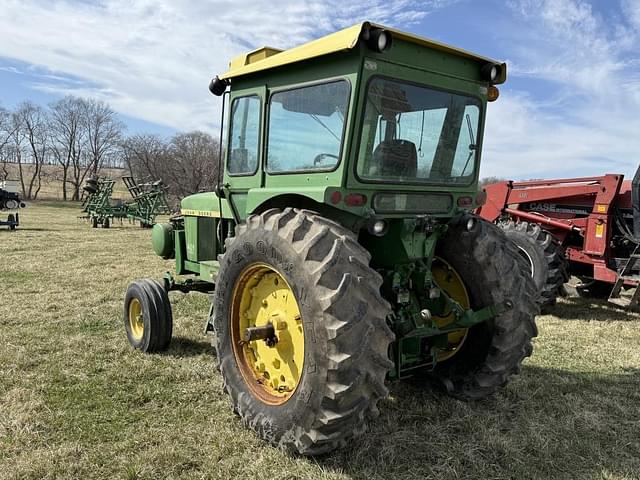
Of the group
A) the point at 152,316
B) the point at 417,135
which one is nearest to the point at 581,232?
the point at 417,135

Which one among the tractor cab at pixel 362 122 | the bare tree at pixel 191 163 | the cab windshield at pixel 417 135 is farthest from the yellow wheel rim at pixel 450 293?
Answer: the bare tree at pixel 191 163

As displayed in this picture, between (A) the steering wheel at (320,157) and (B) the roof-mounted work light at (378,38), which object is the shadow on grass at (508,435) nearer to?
(A) the steering wheel at (320,157)

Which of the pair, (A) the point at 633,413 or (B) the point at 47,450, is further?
(A) the point at 633,413

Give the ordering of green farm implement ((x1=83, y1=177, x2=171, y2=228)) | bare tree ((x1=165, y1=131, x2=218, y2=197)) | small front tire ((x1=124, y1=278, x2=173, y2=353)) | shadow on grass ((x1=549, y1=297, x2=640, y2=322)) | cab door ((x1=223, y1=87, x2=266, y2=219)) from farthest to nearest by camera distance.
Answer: bare tree ((x1=165, y1=131, x2=218, y2=197)) → green farm implement ((x1=83, y1=177, x2=171, y2=228)) → shadow on grass ((x1=549, y1=297, x2=640, y2=322)) → small front tire ((x1=124, y1=278, x2=173, y2=353)) → cab door ((x1=223, y1=87, x2=266, y2=219))

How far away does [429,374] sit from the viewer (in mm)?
4258

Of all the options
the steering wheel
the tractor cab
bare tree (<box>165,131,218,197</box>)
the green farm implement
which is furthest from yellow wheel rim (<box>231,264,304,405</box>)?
bare tree (<box>165,131,218,197</box>)

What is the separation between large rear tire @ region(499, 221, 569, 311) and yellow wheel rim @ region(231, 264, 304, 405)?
4.76 m

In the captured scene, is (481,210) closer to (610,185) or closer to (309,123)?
(610,185)

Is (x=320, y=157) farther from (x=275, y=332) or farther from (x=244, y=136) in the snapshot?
(x=275, y=332)

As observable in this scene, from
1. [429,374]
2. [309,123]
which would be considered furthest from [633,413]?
[309,123]

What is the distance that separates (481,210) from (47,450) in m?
7.78

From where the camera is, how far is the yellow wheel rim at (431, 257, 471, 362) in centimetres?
407

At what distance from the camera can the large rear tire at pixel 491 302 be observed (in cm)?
381

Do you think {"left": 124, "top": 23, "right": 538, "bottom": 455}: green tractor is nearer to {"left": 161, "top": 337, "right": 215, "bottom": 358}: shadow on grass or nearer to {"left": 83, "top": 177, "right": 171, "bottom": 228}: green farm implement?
{"left": 161, "top": 337, "right": 215, "bottom": 358}: shadow on grass
